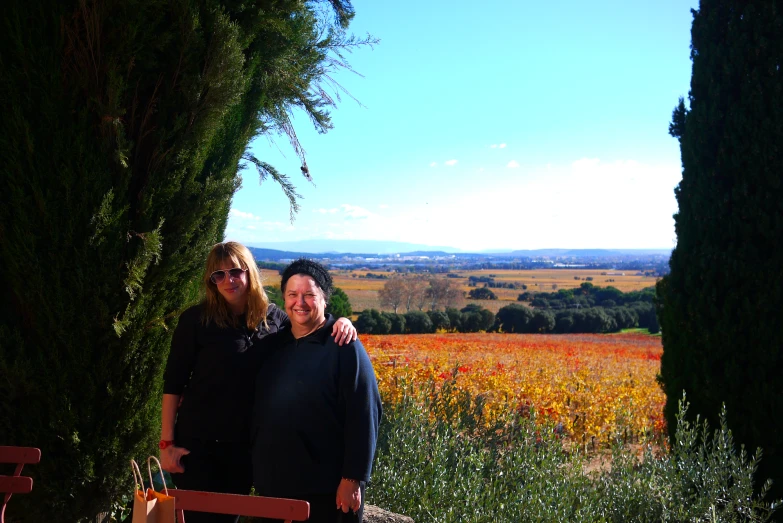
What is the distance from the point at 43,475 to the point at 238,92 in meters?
2.35

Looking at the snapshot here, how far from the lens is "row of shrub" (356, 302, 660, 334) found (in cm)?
3078

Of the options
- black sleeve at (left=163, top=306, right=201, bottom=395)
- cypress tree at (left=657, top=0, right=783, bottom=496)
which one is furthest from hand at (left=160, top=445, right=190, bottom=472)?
cypress tree at (left=657, top=0, right=783, bottom=496)

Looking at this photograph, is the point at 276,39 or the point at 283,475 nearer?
the point at 283,475

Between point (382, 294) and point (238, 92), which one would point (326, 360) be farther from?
point (382, 294)

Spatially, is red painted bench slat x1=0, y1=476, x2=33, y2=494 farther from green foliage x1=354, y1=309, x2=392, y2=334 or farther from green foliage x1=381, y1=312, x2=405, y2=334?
green foliage x1=381, y1=312, x2=405, y2=334

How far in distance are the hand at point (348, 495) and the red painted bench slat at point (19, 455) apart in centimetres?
122

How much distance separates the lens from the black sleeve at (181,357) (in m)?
2.65

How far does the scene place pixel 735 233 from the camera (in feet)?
14.3

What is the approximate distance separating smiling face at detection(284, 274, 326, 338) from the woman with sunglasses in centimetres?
36

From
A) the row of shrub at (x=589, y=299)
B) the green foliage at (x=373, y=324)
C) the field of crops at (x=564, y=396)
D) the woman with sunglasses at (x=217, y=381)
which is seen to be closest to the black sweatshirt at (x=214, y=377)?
the woman with sunglasses at (x=217, y=381)

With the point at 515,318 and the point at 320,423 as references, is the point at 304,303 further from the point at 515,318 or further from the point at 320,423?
the point at 515,318

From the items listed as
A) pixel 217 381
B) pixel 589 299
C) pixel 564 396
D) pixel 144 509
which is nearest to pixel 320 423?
pixel 217 381

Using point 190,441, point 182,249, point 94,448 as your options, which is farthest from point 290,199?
point 190,441

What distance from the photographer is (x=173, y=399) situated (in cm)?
267
